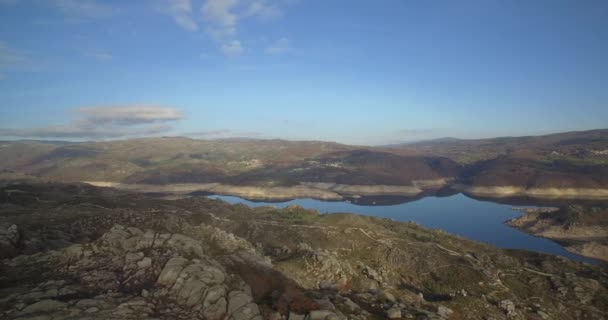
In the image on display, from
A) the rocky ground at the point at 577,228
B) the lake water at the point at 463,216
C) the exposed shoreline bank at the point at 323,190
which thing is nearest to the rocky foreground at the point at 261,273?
the rocky ground at the point at 577,228

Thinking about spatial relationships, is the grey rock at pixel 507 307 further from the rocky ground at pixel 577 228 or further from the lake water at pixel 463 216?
the rocky ground at pixel 577 228

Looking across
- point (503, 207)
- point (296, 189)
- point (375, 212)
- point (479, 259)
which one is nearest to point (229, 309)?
point (479, 259)

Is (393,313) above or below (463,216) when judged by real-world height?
above

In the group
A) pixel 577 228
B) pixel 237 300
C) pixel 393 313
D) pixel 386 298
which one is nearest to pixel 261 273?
pixel 237 300

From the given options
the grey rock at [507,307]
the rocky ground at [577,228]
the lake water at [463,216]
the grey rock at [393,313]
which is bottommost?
the lake water at [463,216]

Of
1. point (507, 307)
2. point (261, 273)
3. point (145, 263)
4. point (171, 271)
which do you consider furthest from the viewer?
point (507, 307)

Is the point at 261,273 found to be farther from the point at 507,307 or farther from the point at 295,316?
the point at 507,307

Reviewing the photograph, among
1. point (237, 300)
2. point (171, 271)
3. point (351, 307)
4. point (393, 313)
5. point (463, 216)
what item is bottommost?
point (463, 216)

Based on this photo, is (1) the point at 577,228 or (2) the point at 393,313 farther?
(1) the point at 577,228
